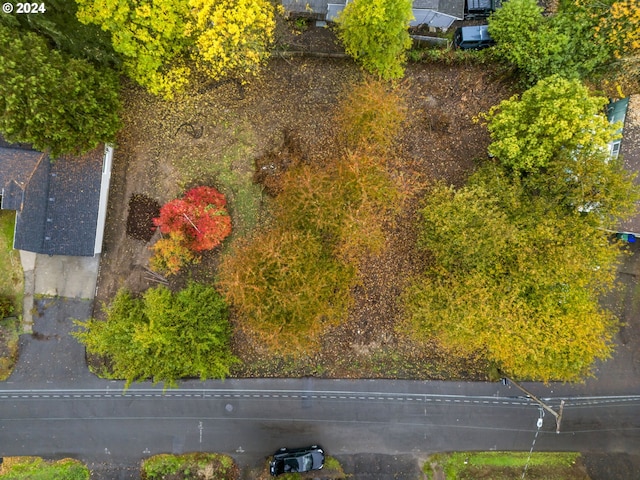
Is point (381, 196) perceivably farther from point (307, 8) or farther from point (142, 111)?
point (142, 111)

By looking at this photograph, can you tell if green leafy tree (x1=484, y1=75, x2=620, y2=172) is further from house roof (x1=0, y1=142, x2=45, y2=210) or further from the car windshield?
house roof (x1=0, y1=142, x2=45, y2=210)

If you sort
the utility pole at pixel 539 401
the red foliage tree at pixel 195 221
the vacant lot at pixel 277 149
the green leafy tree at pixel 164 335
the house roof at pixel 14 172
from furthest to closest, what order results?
the utility pole at pixel 539 401
the vacant lot at pixel 277 149
the red foliage tree at pixel 195 221
the house roof at pixel 14 172
the green leafy tree at pixel 164 335

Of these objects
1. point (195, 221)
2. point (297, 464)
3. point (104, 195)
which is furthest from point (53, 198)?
point (297, 464)

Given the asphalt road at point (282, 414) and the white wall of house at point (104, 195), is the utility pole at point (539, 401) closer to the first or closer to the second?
the asphalt road at point (282, 414)

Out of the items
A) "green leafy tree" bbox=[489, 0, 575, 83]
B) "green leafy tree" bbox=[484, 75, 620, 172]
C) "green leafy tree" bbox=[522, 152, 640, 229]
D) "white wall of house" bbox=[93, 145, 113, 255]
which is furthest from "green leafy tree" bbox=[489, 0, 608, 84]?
"white wall of house" bbox=[93, 145, 113, 255]

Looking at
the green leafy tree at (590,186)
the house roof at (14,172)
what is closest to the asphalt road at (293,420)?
the house roof at (14,172)

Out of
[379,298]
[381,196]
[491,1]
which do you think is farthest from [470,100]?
[379,298]
